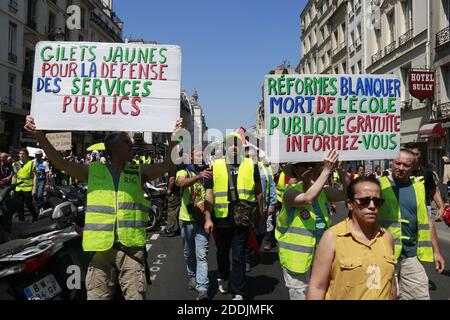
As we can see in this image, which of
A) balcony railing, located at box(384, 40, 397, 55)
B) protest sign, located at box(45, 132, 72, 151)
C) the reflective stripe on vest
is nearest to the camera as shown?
the reflective stripe on vest

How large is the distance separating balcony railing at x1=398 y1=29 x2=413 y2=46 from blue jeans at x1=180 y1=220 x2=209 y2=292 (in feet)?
71.9

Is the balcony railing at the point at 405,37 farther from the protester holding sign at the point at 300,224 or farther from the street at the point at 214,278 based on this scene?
the protester holding sign at the point at 300,224

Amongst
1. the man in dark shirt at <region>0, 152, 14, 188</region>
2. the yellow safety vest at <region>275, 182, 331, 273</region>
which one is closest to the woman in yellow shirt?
the yellow safety vest at <region>275, 182, 331, 273</region>

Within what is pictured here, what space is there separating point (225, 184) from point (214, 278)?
1.75 m

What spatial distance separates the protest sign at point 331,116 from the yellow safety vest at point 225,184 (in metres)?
1.37

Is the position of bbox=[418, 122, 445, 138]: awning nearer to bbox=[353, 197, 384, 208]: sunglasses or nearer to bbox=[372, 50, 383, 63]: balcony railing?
bbox=[372, 50, 383, 63]: balcony railing

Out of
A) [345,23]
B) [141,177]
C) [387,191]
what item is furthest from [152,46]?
[345,23]

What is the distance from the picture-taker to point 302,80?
13.3 ft

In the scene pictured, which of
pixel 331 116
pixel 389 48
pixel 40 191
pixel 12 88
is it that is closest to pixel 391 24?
pixel 389 48

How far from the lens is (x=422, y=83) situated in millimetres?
20781

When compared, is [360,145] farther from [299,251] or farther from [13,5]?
[13,5]

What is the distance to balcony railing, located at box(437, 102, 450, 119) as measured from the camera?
2020 centimetres

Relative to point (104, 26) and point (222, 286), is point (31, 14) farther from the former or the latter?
point (222, 286)
